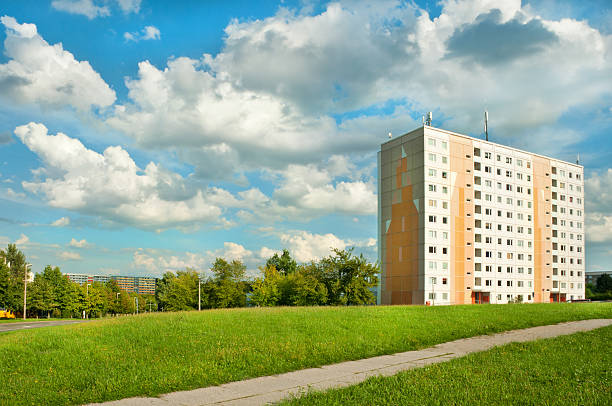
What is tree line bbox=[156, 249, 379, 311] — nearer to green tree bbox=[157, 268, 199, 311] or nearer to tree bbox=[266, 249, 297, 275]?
green tree bbox=[157, 268, 199, 311]

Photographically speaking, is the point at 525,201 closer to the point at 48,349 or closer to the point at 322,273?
the point at 322,273

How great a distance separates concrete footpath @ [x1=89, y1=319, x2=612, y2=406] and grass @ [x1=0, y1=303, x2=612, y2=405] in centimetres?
49

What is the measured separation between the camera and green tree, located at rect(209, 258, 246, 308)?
2815 inches

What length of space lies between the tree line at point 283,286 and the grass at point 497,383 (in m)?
45.9

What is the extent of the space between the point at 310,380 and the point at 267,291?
194 feet

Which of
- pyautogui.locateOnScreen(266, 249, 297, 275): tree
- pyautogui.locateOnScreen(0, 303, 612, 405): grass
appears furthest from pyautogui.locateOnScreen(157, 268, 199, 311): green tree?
pyautogui.locateOnScreen(0, 303, 612, 405): grass

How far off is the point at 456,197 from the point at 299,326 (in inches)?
2761

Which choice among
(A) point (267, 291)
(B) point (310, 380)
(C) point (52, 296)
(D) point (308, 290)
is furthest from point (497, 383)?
(C) point (52, 296)

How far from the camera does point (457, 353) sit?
1494cm

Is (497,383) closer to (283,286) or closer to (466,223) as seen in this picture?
(283,286)

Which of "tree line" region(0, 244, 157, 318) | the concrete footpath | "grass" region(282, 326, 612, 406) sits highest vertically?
"grass" region(282, 326, 612, 406)

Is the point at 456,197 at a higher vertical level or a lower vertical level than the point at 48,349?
higher

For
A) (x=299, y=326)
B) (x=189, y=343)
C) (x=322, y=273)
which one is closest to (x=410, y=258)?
(x=322, y=273)

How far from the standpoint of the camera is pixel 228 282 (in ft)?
236
